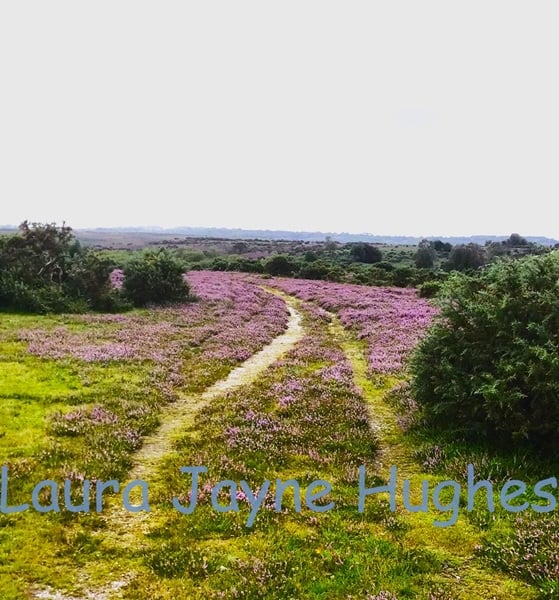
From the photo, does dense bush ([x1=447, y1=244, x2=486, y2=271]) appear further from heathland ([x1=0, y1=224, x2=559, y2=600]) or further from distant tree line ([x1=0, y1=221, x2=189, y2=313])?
heathland ([x1=0, y1=224, x2=559, y2=600])

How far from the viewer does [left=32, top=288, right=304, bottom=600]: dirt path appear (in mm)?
7328

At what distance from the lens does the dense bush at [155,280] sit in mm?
39594

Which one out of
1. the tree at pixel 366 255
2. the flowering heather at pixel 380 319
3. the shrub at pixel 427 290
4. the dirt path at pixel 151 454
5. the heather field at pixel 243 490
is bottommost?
the dirt path at pixel 151 454

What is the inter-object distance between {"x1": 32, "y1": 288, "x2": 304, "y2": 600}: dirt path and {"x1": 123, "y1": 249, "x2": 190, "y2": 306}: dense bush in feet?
58.3

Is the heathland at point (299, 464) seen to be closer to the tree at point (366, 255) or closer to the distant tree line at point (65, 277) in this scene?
the distant tree line at point (65, 277)

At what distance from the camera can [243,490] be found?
1019 cm

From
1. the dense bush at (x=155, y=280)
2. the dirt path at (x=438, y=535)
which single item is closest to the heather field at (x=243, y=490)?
the dirt path at (x=438, y=535)

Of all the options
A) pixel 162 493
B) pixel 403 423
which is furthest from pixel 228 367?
pixel 162 493

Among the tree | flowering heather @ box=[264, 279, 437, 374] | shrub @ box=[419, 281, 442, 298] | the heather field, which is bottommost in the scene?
the heather field

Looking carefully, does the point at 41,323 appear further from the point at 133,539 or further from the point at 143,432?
the point at 133,539

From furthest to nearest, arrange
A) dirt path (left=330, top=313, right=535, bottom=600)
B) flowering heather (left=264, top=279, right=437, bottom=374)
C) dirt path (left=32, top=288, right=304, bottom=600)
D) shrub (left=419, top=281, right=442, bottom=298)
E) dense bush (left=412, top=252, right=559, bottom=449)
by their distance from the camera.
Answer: shrub (left=419, top=281, right=442, bottom=298)
flowering heather (left=264, top=279, right=437, bottom=374)
dense bush (left=412, top=252, right=559, bottom=449)
dirt path (left=32, top=288, right=304, bottom=600)
dirt path (left=330, top=313, right=535, bottom=600)

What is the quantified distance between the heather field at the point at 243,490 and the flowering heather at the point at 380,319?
1.04 m

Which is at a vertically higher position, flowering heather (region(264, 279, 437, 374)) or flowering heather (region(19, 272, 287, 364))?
flowering heather (region(264, 279, 437, 374))

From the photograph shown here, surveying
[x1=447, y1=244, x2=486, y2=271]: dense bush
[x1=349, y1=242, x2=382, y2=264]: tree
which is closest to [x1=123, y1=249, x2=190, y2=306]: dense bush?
[x1=447, y1=244, x2=486, y2=271]: dense bush
